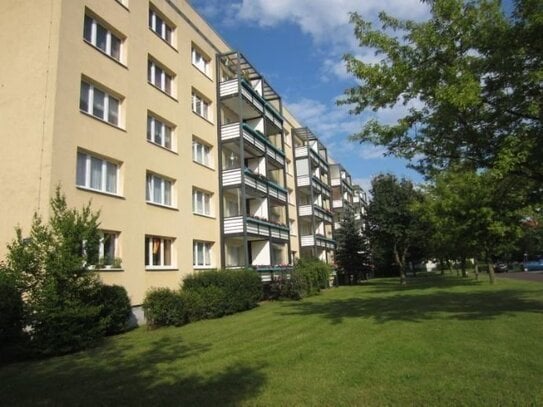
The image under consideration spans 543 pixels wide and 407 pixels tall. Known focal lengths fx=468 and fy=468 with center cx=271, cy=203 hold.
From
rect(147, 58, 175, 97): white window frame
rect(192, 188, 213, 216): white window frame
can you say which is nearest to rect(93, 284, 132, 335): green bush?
rect(192, 188, 213, 216): white window frame

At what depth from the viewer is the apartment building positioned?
14.7 meters

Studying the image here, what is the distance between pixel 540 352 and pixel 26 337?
11.1m

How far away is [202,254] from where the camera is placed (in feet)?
77.9

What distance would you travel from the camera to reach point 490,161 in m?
12.1

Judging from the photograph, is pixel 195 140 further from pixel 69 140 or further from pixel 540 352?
pixel 540 352

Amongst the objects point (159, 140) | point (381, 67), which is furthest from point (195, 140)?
point (381, 67)

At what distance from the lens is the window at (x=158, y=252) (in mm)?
19062

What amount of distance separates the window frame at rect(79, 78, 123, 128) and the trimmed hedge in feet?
21.4

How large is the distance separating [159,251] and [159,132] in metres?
5.31

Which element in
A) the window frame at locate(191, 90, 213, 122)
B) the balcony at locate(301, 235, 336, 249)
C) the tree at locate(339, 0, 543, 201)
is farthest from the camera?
the balcony at locate(301, 235, 336, 249)

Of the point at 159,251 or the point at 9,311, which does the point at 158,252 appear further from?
the point at 9,311

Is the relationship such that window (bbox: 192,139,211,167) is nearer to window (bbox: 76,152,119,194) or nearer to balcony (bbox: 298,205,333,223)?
window (bbox: 76,152,119,194)

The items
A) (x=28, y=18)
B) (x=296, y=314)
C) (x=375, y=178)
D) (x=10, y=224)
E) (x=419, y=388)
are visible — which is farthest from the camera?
(x=375, y=178)

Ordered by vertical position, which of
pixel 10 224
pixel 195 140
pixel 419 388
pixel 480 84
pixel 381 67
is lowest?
pixel 419 388
